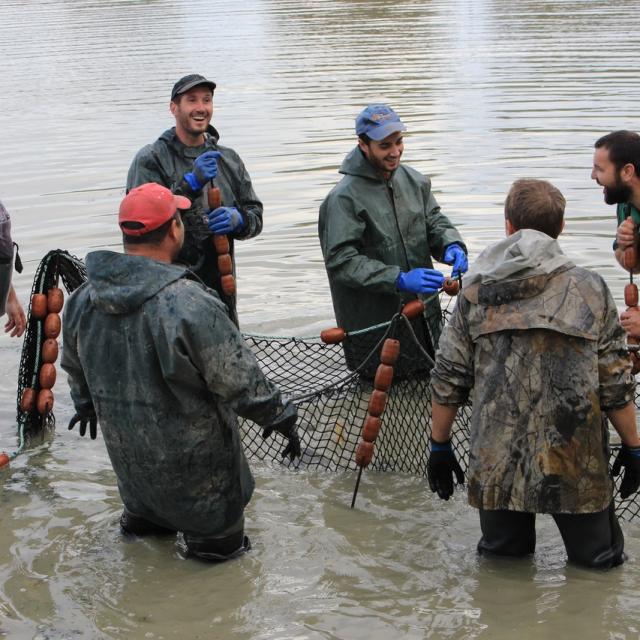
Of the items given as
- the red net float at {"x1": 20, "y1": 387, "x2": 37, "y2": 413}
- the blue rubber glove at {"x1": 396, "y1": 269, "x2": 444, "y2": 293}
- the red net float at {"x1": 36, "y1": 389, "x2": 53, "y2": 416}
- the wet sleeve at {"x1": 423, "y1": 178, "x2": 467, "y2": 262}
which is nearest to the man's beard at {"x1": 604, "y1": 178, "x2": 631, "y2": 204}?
the blue rubber glove at {"x1": 396, "y1": 269, "x2": 444, "y2": 293}

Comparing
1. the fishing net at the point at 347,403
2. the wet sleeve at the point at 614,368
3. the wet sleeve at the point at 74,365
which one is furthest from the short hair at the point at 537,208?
the wet sleeve at the point at 74,365

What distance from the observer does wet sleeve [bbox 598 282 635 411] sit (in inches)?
156

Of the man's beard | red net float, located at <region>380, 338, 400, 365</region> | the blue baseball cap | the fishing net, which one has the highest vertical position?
the blue baseball cap

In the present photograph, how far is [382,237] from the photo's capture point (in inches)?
244

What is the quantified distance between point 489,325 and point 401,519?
1.63 metres

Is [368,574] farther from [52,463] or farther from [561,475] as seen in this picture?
[52,463]

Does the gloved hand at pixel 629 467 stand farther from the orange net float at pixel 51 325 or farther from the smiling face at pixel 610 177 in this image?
the orange net float at pixel 51 325

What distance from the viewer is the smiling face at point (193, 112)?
20.6 ft

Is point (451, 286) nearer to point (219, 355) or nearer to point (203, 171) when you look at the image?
point (203, 171)

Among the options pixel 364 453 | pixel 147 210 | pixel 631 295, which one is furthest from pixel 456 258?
pixel 147 210

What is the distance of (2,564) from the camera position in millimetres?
4852

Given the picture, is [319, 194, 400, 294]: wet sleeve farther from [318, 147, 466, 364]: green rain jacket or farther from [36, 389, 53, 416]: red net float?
[36, 389, 53, 416]: red net float

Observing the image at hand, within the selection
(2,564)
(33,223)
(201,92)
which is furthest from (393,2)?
(2,564)

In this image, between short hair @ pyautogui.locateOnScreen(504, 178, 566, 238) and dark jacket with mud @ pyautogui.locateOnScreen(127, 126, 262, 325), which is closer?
short hair @ pyautogui.locateOnScreen(504, 178, 566, 238)
